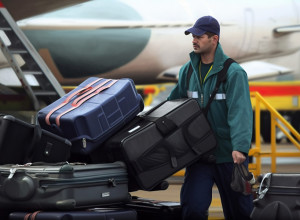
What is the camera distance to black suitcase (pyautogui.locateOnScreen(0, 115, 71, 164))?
229 inches

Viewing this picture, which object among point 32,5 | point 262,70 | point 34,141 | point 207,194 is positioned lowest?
point 262,70

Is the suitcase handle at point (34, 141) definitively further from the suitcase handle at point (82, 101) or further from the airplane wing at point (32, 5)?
the airplane wing at point (32, 5)

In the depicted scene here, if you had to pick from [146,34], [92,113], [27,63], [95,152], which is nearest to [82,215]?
[95,152]

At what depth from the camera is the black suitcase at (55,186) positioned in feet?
18.1

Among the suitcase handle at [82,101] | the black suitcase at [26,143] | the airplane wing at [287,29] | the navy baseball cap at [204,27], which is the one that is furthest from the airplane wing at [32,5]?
the airplane wing at [287,29]

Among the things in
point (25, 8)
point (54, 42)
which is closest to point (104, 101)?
point (25, 8)

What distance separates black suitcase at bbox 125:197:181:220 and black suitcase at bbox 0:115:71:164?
2.48 feet

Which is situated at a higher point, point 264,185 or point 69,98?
point 69,98

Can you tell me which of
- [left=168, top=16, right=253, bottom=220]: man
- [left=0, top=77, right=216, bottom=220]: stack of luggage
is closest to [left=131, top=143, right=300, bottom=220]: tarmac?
[left=168, top=16, right=253, bottom=220]: man

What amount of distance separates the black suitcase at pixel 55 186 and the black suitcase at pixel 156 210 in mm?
672

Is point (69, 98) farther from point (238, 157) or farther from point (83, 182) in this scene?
point (238, 157)

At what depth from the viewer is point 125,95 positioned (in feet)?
20.4

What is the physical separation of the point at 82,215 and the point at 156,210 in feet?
3.23

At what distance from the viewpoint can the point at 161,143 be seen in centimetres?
594
